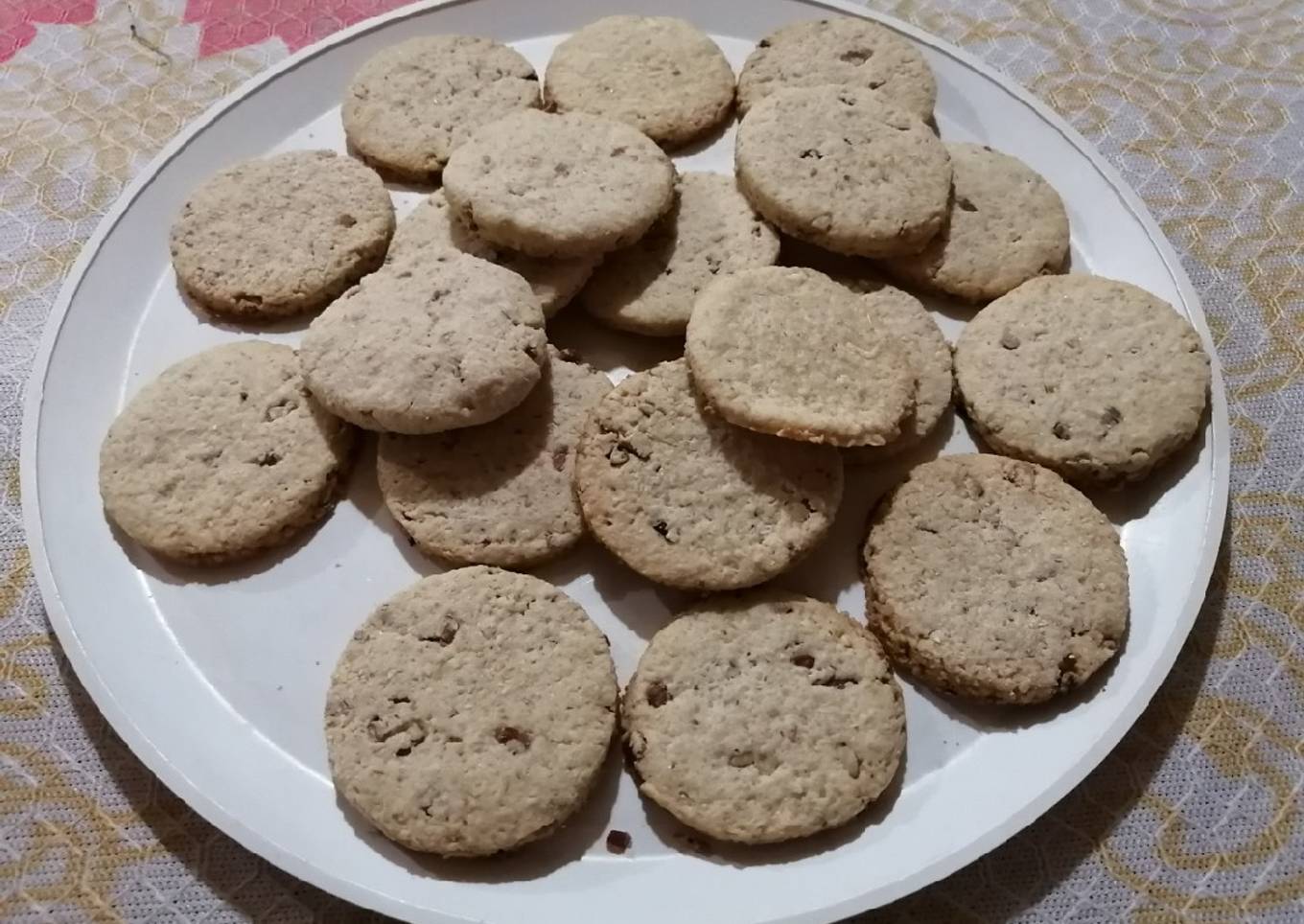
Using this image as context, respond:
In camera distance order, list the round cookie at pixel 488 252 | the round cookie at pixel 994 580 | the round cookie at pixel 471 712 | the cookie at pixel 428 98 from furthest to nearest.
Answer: the cookie at pixel 428 98 < the round cookie at pixel 488 252 < the round cookie at pixel 994 580 < the round cookie at pixel 471 712

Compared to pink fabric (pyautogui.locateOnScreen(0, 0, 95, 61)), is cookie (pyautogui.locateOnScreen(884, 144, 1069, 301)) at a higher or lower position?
lower

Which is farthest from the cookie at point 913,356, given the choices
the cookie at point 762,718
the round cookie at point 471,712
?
the round cookie at point 471,712

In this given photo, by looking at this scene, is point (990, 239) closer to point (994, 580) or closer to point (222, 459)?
point (994, 580)

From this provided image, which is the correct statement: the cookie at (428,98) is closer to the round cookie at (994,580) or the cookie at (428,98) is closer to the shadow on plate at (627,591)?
the shadow on plate at (627,591)

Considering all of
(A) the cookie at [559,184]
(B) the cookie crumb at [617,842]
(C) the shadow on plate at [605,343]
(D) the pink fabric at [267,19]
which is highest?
(A) the cookie at [559,184]

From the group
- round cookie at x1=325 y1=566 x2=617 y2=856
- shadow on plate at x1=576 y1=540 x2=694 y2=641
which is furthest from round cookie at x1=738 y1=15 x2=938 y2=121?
round cookie at x1=325 y1=566 x2=617 y2=856

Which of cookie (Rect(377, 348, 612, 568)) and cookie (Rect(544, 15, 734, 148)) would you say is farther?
cookie (Rect(544, 15, 734, 148))

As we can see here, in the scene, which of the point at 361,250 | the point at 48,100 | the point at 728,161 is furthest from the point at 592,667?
the point at 48,100

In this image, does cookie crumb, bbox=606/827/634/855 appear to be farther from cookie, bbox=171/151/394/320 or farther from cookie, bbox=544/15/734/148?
cookie, bbox=544/15/734/148
